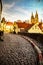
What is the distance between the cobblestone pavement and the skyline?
0.47 metres

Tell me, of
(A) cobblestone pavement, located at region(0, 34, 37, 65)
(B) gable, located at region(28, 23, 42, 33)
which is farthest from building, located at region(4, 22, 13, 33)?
(B) gable, located at region(28, 23, 42, 33)

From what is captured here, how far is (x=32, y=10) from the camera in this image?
13.1 ft

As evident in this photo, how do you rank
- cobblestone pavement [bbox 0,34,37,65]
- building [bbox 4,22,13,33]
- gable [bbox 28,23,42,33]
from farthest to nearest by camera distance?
gable [bbox 28,23,42,33]
building [bbox 4,22,13,33]
cobblestone pavement [bbox 0,34,37,65]

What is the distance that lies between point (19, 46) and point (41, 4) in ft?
3.83

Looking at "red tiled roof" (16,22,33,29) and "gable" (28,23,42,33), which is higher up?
"red tiled roof" (16,22,33,29)

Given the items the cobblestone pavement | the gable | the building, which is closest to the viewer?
the cobblestone pavement

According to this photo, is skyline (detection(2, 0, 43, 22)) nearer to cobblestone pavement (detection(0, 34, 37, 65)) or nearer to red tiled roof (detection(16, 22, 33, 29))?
red tiled roof (detection(16, 22, 33, 29))

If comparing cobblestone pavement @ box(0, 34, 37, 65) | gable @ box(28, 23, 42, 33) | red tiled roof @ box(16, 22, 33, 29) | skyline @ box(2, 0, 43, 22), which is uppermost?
skyline @ box(2, 0, 43, 22)

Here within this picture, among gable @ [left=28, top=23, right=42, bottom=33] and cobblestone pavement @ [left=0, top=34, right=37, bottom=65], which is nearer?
Result: cobblestone pavement @ [left=0, top=34, right=37, bottom=65]

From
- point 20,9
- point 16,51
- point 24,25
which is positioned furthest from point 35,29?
point 16,51

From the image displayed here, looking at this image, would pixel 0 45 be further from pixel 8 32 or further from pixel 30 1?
pixel 30 1

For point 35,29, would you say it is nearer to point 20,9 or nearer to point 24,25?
point 24,25

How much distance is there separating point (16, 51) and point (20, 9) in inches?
41.6

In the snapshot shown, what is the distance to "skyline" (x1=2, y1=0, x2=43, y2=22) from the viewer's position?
3.87 meters
